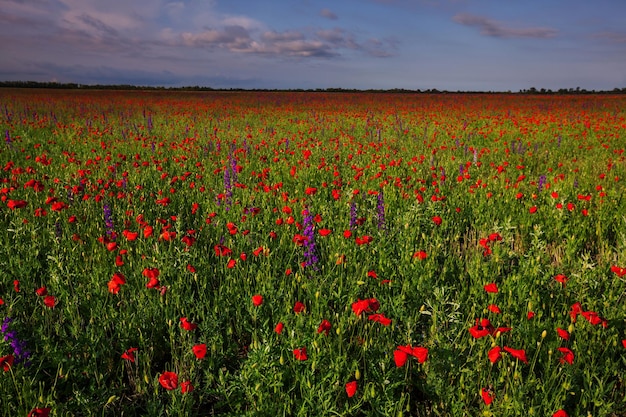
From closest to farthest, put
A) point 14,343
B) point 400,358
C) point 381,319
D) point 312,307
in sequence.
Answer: point 400,358 → point 381,319 → point 14,343 → point 312,307

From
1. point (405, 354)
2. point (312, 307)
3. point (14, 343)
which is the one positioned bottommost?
point (312, 307)

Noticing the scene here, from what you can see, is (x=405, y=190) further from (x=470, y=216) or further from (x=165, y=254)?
(x=165, y=254)

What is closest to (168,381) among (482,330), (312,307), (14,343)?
(14,343)

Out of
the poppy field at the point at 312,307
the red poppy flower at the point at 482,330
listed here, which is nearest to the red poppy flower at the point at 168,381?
the poppy field at the point at 312,307

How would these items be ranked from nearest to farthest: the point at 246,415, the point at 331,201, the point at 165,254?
the point at 246,415 → the point at 165,254 → the point at 331,201

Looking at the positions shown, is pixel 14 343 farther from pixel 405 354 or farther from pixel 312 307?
pixel 405 354

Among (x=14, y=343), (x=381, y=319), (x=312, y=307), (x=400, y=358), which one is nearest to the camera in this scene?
(x=400, y=358)

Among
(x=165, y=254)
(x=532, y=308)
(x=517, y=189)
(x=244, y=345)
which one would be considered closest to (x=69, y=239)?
(x=165, y=254)

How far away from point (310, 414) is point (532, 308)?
1629 mm

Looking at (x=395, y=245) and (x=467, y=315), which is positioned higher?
(x=395, y=245)

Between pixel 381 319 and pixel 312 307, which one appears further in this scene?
pixel 312 307

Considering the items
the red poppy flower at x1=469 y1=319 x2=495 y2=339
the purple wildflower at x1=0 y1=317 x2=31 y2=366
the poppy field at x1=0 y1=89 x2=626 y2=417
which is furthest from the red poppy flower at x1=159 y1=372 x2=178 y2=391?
the red poppy flower at x1=469 y1=319 x2=495 y2=339

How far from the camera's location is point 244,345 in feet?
8.61

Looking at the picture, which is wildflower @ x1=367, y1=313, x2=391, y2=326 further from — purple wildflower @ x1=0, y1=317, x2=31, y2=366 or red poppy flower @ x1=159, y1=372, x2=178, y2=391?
purple wildflower @ x1=0, y1=317, x2=31, y2=366
